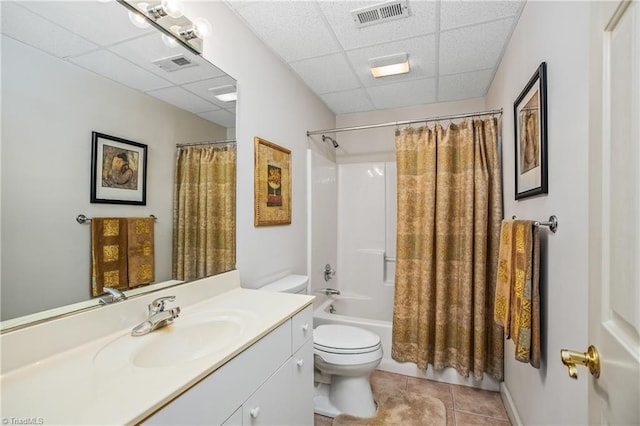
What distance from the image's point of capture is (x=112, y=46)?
1.06m

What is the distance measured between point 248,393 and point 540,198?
1.48 m

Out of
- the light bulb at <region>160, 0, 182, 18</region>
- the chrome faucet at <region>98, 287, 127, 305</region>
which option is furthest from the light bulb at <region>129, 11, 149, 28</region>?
the chrome faucet at <region>98, 287, 127, 305</region>

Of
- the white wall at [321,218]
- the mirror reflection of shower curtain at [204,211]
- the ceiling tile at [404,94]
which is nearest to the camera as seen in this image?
the mirror reflection of shower curtain at [204,211]

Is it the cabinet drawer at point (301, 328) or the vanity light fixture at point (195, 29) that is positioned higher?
the vanity light fixture at point (195, 29)

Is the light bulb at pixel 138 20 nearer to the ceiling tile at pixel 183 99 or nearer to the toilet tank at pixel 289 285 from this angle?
the ceiling tile at pixel 183 99

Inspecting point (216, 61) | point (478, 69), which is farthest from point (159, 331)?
point (478, 69)

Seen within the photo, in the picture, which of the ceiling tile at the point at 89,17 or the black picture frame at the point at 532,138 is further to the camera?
the black picture frame at the point at 532,138

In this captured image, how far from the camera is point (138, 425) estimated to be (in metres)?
0.60

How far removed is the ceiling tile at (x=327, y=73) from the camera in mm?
2131

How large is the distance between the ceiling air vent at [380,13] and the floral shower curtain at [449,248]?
90 centimetres

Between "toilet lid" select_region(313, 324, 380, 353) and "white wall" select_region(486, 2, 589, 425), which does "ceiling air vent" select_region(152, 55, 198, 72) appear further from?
"toilet lid" select_region(313, 324, 380, 353)

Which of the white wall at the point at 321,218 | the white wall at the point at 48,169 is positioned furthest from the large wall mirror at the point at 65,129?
the white wall at the point at 321,218

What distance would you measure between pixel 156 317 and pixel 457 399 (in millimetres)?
2045

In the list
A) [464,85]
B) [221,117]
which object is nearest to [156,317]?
[221,117]
